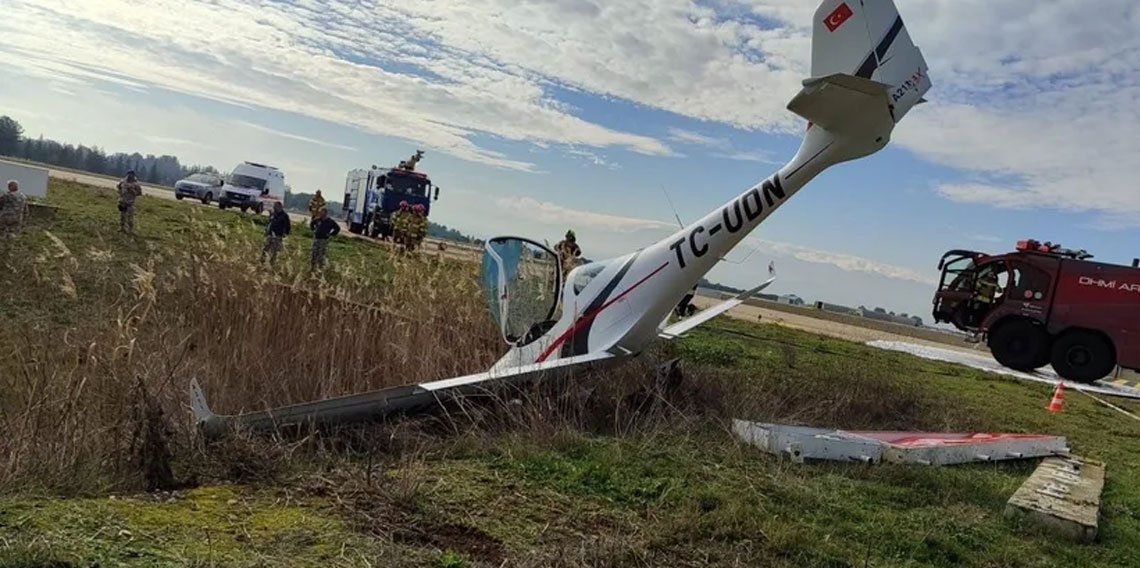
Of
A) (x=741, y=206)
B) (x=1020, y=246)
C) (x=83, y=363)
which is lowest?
(x=83, y=363)

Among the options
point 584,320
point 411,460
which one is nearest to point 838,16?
point 584,320

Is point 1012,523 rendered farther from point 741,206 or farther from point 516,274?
point 516,274

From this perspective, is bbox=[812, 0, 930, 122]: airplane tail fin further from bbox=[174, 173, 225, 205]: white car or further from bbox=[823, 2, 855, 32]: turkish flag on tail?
bbox=[174, 173, 225, 205]: white car

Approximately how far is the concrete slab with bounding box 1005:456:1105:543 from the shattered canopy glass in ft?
14.8

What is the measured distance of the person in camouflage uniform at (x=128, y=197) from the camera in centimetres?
1767

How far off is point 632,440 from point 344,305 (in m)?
3.65

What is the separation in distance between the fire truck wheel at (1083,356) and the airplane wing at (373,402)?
13.5m

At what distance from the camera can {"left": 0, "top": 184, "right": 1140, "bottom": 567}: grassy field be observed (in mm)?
3342

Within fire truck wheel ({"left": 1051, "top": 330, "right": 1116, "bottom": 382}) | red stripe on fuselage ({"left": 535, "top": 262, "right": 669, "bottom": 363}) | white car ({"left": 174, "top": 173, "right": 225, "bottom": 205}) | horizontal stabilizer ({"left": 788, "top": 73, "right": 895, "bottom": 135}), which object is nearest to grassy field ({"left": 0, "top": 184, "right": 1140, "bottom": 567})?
red stripe on fuselage ({"left": 535, "top": 262, "right": 669, "bottom": 363})

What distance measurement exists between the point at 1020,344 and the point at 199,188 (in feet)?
112

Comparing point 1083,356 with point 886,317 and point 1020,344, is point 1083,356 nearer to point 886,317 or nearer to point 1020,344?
point 1020,344

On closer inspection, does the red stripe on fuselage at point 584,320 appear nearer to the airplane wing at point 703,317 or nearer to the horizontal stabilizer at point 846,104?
the airplane wing at point 703,317

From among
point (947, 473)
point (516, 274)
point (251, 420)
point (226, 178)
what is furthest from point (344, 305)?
point (226, 178)

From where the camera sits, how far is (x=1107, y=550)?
14.5ft
